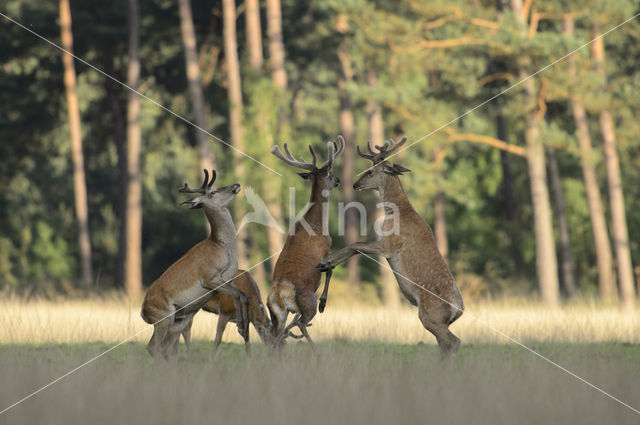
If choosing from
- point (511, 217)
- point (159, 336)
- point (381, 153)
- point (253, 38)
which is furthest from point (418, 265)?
point (511, 217)

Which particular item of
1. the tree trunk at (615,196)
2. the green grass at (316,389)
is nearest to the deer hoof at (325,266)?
the green grass at (316,389)

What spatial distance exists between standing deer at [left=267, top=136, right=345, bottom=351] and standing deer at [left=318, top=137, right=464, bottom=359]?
22cm

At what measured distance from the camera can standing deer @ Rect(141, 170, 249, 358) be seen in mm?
9391

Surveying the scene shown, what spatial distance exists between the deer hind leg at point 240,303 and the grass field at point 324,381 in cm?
38

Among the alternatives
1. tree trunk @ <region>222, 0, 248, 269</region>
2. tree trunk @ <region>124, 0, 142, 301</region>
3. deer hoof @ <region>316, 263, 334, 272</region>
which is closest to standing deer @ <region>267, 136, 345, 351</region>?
deer hoof @ <region>316, 263, 334, 272</region>

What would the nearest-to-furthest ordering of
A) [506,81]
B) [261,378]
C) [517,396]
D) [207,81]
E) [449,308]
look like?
[517,396]
[261,378]
[449,308]
[506,81]
[207,81]

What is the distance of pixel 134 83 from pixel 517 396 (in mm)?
21309

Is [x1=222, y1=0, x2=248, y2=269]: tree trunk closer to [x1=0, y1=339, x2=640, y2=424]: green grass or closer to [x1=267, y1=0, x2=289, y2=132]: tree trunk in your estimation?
[x1=267, y1=0, x2=289, y2=132]: tree trunk

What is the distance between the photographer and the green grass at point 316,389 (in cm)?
720

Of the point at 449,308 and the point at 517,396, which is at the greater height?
the point at 449,308

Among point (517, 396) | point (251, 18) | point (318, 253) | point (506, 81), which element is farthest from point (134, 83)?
point (517, 396)

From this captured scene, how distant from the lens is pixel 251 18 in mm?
25672

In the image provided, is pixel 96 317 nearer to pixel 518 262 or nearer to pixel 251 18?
pixel 251 18

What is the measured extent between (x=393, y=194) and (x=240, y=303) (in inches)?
78.6
